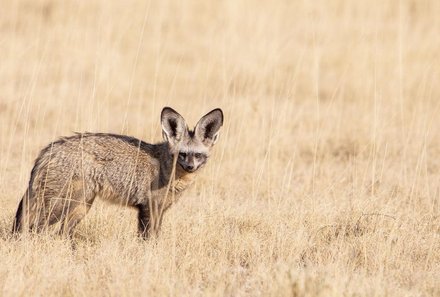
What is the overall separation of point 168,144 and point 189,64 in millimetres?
6643

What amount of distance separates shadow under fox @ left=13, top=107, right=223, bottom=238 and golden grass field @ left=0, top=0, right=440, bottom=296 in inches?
10.4

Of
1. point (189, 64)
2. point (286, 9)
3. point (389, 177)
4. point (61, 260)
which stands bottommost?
point (61, 260)

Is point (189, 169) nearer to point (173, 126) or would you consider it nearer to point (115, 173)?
point (173, 126)

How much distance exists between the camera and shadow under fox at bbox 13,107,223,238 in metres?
6.09

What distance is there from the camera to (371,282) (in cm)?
523

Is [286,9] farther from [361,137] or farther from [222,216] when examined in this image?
[222,216]

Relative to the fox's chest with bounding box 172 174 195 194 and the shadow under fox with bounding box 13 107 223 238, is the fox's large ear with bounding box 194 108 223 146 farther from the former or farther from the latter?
the fox's chest with bounding box 172 174 195 194

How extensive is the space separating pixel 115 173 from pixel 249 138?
3267 mm

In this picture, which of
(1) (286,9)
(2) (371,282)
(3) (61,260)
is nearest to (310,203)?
(2) (371,282)

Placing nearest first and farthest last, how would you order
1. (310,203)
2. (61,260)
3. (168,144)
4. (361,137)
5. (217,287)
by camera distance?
(217,287) < (61,260) < (168,144) < (310,203) < (361,137)

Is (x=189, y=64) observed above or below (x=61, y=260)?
above

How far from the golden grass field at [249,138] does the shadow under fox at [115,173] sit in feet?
0.87

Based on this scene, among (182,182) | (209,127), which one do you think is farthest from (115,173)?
(209,127)

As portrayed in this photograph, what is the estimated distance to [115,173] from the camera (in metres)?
6.43
